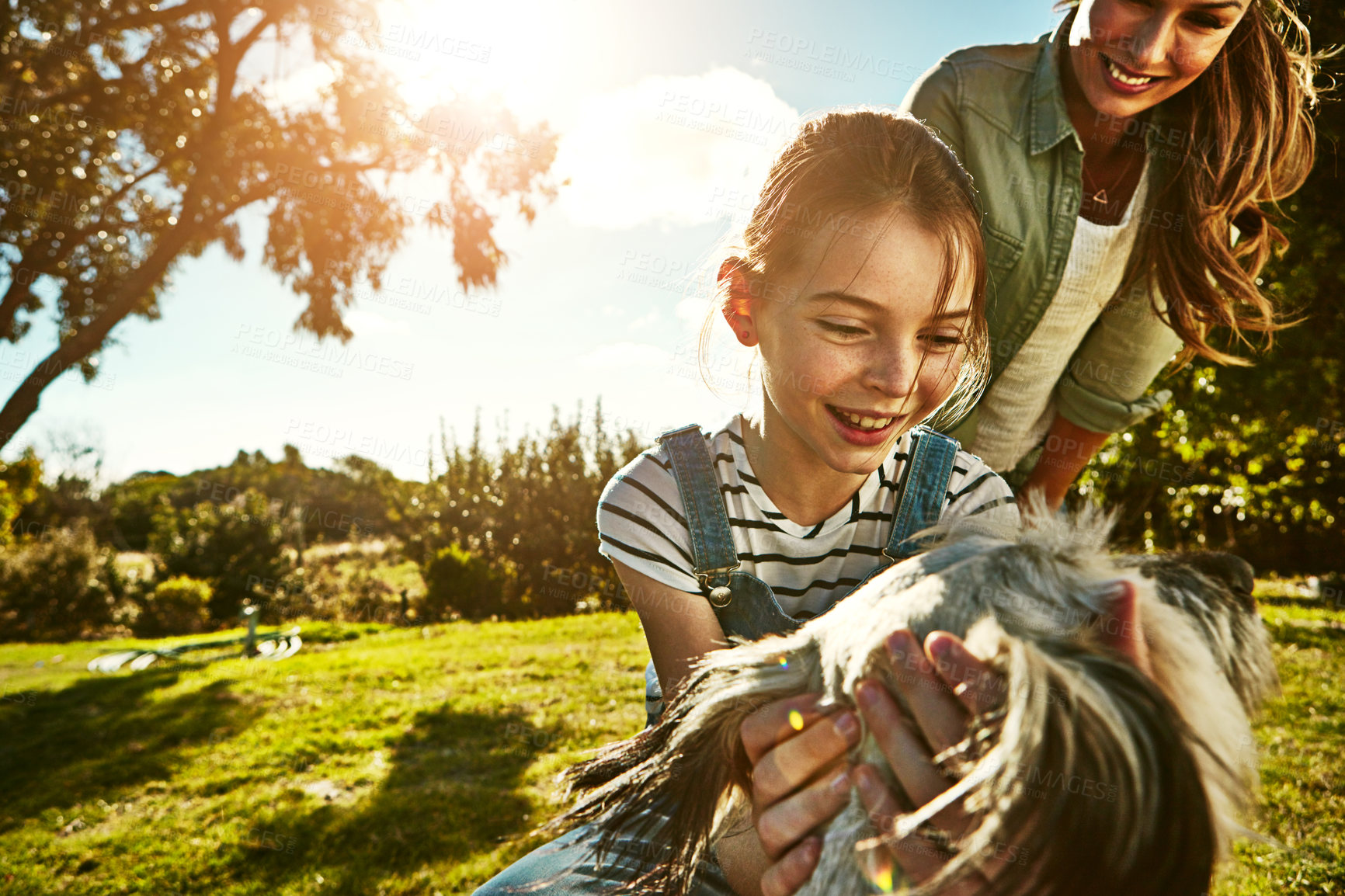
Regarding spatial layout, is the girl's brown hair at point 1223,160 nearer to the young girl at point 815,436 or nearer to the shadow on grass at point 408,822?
the young girl at point 815,436

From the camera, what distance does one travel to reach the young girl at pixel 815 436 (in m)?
1.98

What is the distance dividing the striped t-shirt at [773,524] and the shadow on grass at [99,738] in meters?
8.04

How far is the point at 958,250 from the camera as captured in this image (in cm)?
207

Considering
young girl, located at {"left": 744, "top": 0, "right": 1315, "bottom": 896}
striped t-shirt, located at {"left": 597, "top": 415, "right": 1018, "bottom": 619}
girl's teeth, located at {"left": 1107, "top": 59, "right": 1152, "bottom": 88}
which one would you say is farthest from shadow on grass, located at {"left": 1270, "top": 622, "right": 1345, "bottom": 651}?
striped t-shirt, located at {"left": 597, "top": 415, "right": 1018, "bottom": 619}

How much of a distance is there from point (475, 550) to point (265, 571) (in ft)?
27.4

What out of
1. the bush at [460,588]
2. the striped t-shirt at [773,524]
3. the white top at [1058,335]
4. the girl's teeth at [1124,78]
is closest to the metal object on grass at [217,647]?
the bush at [460,588]

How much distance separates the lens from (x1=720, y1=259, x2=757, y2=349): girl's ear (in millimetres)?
2395

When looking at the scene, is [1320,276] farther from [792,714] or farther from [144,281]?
[144,281]

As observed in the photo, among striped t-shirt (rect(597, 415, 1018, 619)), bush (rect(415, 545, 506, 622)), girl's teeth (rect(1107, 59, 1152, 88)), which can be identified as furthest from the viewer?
bush (rect(415, 545, 506, 622))

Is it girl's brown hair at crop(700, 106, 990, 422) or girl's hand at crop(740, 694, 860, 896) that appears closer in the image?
girl's hand at crop(740, 694, 860, 896)

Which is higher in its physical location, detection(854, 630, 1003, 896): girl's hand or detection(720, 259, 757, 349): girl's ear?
detection(720, 259, 757, 349): girl's ear

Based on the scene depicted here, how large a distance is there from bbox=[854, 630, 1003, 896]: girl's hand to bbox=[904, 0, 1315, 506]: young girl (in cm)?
193

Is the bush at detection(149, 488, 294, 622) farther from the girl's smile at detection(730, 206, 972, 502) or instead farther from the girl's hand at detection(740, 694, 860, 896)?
the girl's hand at detection(740, 694, 860, 896)

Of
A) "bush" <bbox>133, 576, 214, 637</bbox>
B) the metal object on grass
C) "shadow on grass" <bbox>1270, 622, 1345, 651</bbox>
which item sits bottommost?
"shadow on grass" <bbox>1270, 622, 1345, 651</bbox>
